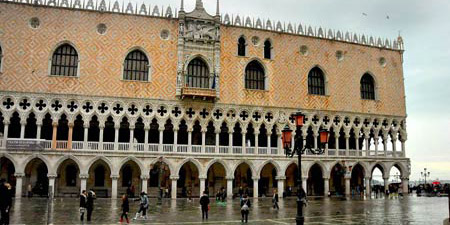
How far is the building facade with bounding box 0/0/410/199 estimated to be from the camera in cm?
2725

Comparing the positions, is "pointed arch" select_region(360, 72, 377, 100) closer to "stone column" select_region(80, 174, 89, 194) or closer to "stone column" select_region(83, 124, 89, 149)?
"stone column" select_region(83, 124, 89, 149)

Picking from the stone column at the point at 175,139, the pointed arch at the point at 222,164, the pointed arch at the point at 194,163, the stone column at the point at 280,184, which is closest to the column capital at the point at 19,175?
the stone column at the point at 175,139

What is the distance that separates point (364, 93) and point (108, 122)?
21139mm

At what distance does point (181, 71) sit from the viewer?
29.7 metres

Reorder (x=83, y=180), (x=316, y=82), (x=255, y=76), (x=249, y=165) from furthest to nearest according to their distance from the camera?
(x=316, y=82)
(x=255, y=76)
(x=249, y=165)
(x=83, y=180)

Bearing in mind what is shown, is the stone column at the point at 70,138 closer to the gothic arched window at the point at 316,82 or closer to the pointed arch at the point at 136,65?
the pointed arch at the point at 136,65

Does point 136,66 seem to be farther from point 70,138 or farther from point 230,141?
point 230,141

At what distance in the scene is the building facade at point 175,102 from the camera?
89.4 feet

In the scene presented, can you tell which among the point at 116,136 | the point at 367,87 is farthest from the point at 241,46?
the point at 367,87

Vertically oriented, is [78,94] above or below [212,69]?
below

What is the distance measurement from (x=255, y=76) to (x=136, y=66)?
9043 millimetres

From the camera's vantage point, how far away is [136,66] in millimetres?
29594

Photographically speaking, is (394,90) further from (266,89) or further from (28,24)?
(28,24)

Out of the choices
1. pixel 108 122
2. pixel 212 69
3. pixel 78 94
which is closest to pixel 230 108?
pixel 212 69
